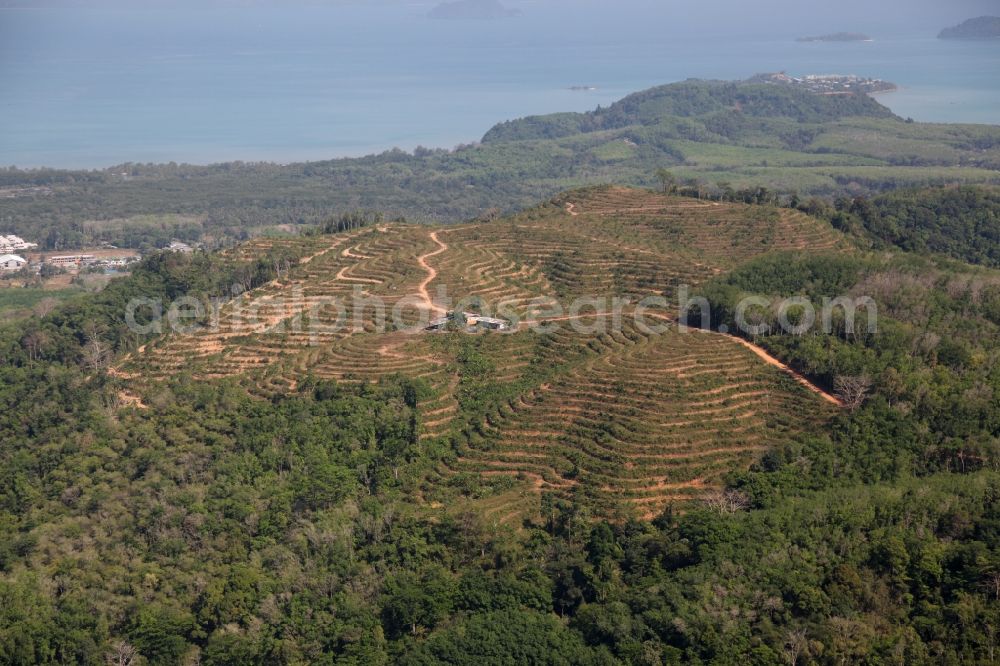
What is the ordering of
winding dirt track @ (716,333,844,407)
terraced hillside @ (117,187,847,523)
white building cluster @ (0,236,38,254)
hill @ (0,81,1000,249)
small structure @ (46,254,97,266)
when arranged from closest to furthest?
1. terraced hillside @ (117,187,847,523)
2. winding dirt track @ (716,333,844,407)
3. small structure @ (46,254,97,266)
4. white building cluster @ (0,236,38,254)
5. hill @ (0,81,1000,249)

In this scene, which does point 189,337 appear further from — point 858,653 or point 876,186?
point 876,186

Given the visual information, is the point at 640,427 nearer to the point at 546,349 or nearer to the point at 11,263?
the point at 546,349

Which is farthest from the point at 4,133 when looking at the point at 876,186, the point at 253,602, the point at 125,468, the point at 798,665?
the point at 798,665

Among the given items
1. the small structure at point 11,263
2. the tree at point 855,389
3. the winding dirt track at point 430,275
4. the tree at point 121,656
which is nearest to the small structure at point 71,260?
the small structure at point 11,263

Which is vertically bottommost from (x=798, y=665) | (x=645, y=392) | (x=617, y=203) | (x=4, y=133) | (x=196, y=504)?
(x=798, y=665)

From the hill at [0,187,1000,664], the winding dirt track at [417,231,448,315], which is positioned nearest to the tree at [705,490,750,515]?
the hill at [0,187,1000,664]

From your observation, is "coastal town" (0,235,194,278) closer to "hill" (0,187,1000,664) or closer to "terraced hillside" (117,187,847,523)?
"terraced hillside" (117,187,847,523)

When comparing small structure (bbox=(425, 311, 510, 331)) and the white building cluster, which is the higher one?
the white building cluster
